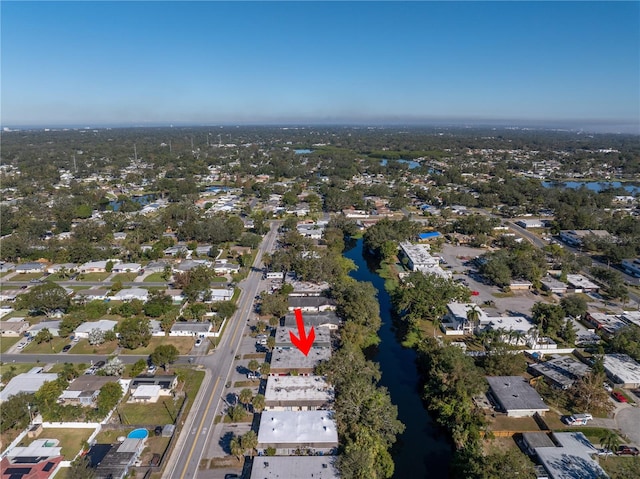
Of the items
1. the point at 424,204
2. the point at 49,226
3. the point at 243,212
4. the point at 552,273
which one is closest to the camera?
the point at 552,273

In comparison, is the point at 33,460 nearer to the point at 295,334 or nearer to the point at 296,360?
the point at 296,360

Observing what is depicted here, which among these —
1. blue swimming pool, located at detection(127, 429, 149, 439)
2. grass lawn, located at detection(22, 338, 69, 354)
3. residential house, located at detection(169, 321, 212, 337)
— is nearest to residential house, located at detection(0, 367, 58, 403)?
grass lawn, located at detection(22, 338, 69, 354)

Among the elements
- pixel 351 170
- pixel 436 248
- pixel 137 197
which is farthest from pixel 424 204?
pixel 137 197

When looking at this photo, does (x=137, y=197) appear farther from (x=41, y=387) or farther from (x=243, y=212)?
(x=41, y=387)

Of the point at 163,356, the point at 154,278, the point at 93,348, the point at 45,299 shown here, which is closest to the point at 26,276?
the point at 45,299

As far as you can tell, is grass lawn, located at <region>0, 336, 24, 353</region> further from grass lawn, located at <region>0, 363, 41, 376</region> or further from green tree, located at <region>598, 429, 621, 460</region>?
green tree, located at <region>598, 429, 621, 460</region>

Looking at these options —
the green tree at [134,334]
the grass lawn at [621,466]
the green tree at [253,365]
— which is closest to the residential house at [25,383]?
the green tree at [134,334]

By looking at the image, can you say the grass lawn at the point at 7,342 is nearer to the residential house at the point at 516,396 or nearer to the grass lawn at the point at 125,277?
the grass lawn at the point at 125,277
